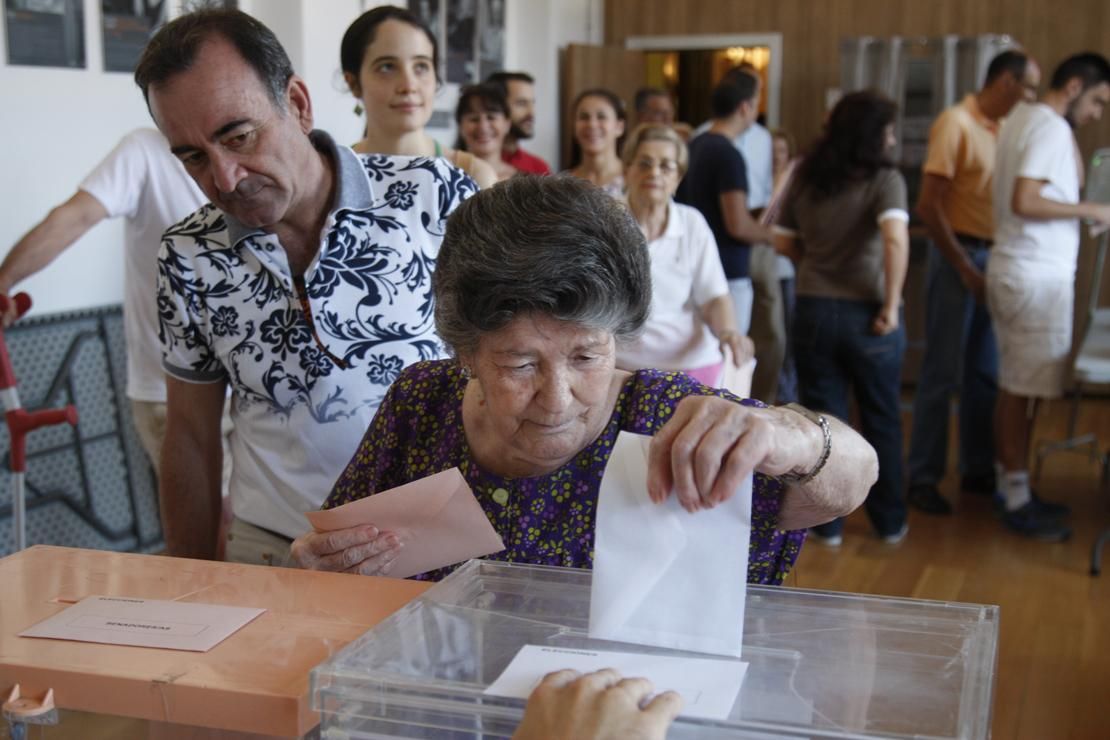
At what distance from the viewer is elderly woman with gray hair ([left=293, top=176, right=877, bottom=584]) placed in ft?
3.99

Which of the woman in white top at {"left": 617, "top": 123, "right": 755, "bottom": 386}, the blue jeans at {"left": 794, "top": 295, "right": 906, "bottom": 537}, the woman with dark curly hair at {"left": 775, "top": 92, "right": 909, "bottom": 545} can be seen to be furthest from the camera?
the blue jeans at {"left": 794, "top": 295, "right": 906, "bottom": 537}

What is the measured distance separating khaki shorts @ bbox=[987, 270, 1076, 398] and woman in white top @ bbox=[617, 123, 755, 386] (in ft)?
4.53

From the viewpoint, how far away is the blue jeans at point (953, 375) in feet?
15.2

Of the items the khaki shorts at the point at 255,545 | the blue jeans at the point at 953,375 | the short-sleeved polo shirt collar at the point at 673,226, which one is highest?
the short-sleeved polo shirt collar at the point at 673,226

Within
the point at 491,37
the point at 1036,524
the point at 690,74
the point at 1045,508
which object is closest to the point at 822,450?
the point at 1036,524

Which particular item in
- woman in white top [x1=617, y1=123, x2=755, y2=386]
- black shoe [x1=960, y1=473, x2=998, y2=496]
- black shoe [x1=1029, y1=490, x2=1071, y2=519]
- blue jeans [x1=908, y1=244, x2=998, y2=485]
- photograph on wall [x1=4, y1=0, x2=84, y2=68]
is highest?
photograph on wall [x1=4, y1=0, x2=84, y2=68]

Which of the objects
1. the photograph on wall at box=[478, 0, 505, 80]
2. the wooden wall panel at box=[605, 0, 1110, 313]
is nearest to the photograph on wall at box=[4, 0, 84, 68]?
the photograph on wall at box=[478, 0, 505, 80]

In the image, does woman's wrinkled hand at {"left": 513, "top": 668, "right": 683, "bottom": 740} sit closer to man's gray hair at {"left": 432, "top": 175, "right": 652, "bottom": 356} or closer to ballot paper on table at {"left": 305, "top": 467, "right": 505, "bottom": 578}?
ballot paper on table at {"left": 305, "top": 467, "right": 505, "bottom": 578}

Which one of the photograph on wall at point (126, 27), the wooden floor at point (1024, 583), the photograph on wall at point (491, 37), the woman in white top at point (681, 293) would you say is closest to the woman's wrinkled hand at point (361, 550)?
the wooden floor at point (1024, 583)

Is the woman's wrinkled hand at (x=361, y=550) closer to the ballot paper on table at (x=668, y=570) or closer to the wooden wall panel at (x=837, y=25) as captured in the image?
the ballot paper on table at (x=668, y=570)

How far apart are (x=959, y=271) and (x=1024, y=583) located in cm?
136

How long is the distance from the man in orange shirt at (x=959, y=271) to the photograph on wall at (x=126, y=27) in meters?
3.02

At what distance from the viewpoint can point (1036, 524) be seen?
14.1ft

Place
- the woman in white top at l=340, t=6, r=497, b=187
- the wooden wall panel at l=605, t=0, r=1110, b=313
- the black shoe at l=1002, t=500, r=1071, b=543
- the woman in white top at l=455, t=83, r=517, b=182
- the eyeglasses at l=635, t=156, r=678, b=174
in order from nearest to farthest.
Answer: the woman in white top at l=340, t=6, r=497, b=187 < the eyeglasses at l=635, t=156, r=678, b=174 < the woman in white top at l=455, t=83, r=517, b=182 < the black shoe at l=1002, t=500, r=1071, b=543 < the wooden wall panel at l=605, t=0, r=1110, b=313
